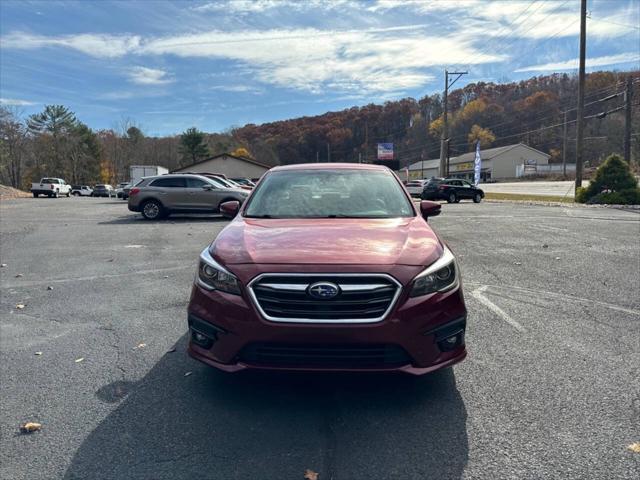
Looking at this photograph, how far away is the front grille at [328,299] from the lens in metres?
2.79

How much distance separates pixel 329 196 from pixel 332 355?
75.7 inches

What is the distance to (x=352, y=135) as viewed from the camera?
362 feet

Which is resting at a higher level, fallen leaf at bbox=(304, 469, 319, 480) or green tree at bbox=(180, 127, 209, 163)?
green tree at bbox=(180, 127, 209, 163)

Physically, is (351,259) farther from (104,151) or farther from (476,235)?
(104,151)

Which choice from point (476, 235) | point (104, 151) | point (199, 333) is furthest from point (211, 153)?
point (199, 333)

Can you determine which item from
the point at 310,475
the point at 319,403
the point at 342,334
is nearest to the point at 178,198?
the point at 319,403

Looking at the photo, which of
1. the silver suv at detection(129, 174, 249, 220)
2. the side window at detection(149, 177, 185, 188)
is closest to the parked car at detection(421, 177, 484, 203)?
the silver suv at detection(129, 174, 249, 220)

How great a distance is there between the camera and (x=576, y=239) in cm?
1046

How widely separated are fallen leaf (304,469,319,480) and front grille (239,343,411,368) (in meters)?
0.58

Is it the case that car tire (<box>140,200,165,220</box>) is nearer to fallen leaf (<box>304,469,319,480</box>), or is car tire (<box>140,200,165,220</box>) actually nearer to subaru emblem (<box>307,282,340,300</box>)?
subaru emblem (<box>307,282,340,300</box>)

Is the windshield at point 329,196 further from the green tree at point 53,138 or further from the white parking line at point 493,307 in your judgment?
the green tree at point 53,138

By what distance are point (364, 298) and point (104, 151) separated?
98.6m

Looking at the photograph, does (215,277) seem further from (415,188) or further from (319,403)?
(415,188)

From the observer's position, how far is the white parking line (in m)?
4.78
